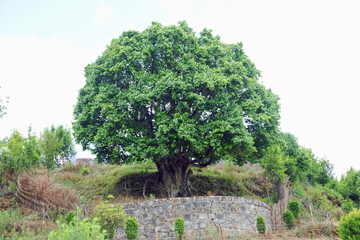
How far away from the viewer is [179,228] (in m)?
13.8

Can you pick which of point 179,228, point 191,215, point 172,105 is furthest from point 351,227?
point 172,105

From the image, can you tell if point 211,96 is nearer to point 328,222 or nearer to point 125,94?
point 125,94

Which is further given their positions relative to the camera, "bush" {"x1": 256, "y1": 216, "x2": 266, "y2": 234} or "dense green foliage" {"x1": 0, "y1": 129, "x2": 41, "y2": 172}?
"dense green foliage" {"x1": 0, "y1": 129, "x2": 41, "y2": 172}

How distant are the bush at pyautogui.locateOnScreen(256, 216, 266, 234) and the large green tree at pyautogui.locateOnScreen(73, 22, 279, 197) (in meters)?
3.79

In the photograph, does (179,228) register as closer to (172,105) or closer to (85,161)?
(172,105)

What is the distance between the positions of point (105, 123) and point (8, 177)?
691 cm

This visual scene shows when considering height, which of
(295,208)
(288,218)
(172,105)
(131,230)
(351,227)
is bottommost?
(288,218)

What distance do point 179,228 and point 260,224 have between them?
496 cm

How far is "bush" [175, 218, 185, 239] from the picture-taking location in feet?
44.8

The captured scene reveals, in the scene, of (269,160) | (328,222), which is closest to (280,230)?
(328,222)

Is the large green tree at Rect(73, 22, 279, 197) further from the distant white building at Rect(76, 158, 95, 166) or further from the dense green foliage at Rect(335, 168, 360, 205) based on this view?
the dense green foliage at Rect(335, 168, 360, 205)

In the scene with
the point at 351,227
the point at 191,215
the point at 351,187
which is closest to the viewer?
the point at 351,227

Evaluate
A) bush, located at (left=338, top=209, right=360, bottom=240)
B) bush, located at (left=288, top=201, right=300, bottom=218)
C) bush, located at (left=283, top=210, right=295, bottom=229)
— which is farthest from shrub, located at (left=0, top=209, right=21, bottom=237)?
bush, located at (left=288, top=201, right=300, bottom=218)

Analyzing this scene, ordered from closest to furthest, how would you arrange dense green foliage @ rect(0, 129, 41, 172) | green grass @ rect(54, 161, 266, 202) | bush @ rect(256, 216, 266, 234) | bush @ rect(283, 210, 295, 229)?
bush @ rect(256, 216, 266, 234) < bush @ rect(283, 210, 295, 229) < dense green foliage @ rect(0, 129, 41, 172) < green grass @ rect(54, 161, 266, 202)
